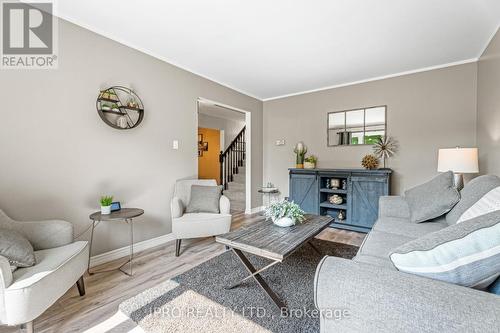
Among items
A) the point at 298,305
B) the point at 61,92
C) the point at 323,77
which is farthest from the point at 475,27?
the point at 61,92

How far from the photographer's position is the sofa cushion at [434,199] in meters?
2.04

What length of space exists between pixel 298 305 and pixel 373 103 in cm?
346

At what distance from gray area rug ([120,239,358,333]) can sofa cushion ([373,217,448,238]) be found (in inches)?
31.9

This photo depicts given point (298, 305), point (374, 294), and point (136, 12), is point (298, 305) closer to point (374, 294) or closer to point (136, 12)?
point (374, 294)

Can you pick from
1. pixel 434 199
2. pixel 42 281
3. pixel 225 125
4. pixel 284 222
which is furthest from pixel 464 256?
pixel 225 125

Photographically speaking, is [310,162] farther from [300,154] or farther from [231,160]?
[231,160]

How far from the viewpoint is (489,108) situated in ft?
8.38

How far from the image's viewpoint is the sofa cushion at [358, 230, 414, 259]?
155 centimetres

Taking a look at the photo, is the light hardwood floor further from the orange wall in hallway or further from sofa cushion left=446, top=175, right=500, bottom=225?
the orange wall in hallway

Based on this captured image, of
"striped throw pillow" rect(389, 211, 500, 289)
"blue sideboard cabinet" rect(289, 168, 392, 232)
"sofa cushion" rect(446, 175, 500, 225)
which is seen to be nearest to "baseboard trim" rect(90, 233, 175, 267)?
"blue sideboard cabinet" rect(289, 168, 392, 232)

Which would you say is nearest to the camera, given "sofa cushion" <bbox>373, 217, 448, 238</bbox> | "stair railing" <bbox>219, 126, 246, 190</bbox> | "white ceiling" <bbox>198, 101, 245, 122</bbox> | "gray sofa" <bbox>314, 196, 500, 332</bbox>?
"gray sofa" <bbox>314, 196, 500, 332</bbox>

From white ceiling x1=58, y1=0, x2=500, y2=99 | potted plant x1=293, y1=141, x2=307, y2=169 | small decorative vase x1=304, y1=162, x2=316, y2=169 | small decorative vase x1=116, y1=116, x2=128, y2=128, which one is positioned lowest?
small decorative vase x1=304, y1=162, x2=316, y2=169

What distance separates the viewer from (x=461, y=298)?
0.73m

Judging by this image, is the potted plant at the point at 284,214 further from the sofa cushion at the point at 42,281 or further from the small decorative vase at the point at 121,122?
the small decorative vase at the point at 121,122
